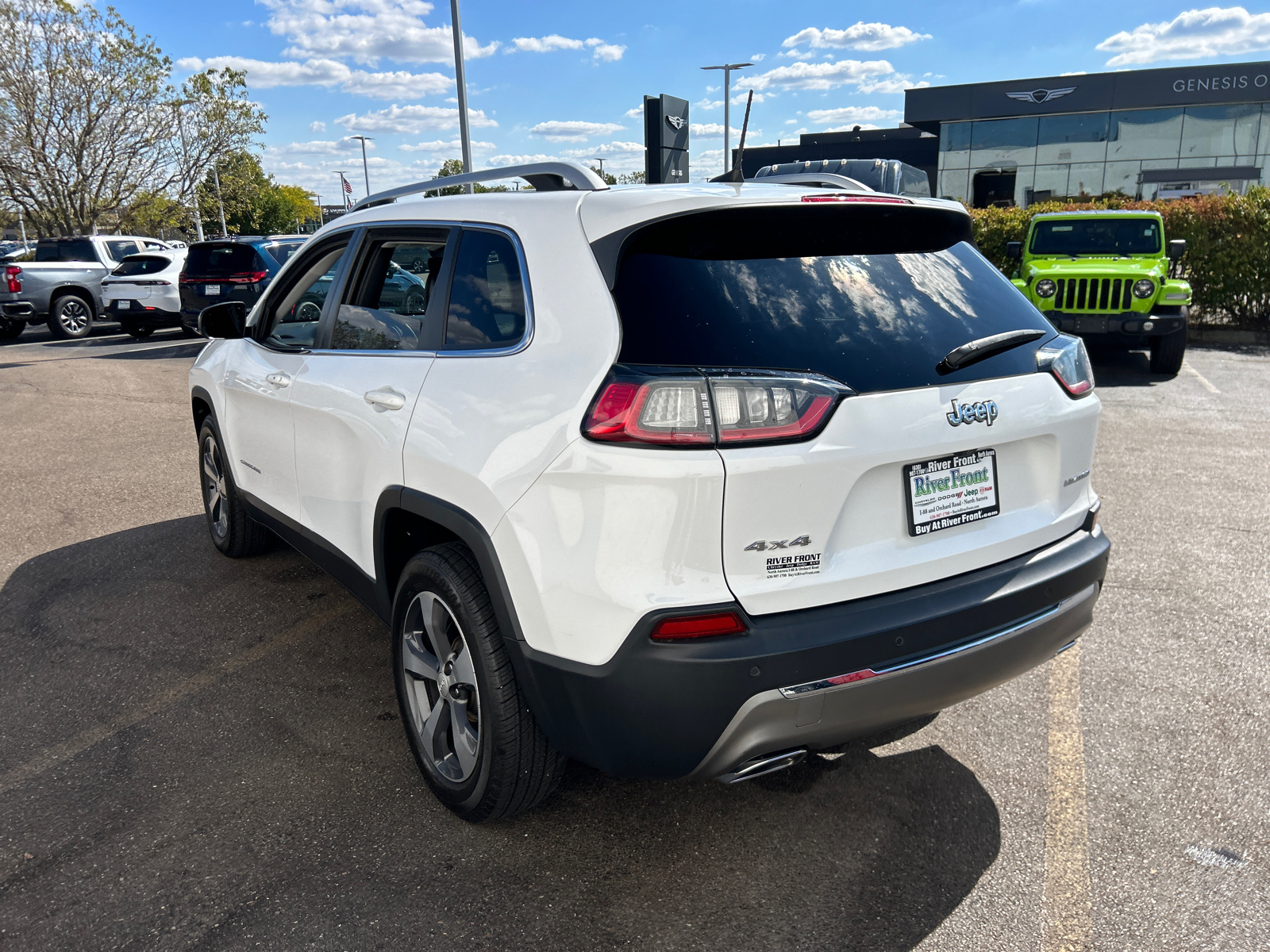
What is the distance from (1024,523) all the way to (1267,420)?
7689mm

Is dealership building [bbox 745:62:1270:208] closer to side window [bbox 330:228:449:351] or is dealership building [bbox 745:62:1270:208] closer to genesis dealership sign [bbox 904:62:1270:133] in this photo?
genesis dealership sign [bbox 904:62:1270:133]

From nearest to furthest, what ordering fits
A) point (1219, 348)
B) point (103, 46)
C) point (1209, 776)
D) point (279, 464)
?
point (1209, 776) → point (279, 464) → point (1219, 348) → point (103, 46)

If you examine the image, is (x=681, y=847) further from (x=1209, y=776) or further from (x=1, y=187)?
(x=1, y=187)

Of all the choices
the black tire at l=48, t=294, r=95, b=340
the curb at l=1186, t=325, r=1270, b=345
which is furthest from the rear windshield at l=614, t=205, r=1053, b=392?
the black tire at l=48, t=294, r=95, b=340

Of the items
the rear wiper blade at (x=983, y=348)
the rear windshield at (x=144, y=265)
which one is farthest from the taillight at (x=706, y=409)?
the rear windshield at (x=144, y=265)

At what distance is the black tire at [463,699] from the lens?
8.37 ft

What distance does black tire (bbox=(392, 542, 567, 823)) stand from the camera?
2.55m

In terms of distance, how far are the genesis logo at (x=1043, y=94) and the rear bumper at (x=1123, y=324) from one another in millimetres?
38756

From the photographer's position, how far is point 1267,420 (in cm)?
868

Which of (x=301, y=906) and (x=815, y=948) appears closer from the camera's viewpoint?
(x=815, y=948)

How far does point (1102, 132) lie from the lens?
1763 inches

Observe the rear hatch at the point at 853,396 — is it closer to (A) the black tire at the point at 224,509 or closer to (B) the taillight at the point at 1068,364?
(B) the taillight at the point at 1068,364

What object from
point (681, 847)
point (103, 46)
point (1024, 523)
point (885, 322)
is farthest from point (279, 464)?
point (103, 46)

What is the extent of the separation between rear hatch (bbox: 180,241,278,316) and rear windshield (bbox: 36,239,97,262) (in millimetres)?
5744
